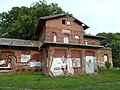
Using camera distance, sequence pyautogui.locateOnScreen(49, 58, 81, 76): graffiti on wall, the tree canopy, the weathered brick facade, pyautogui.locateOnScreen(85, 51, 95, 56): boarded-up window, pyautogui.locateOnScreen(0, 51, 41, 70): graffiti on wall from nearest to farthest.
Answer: pyautogui.locateOnScreen(49, 58, 81, 76): graffiti on wall → the weathered brick facade → pyautogui.locateOnScreen(85, 51, 95, 56): boarded-up window → pyautogui.locateOnScreen(0, 51, 41, 70): graffiti on wall → the tree canopy

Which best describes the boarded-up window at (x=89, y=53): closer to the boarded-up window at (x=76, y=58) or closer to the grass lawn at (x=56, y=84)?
the boarded-up window at (x=76, y=58)

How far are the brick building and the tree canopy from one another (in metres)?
6.80

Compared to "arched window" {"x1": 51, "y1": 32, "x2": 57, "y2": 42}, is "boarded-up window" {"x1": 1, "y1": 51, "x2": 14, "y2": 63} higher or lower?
lower

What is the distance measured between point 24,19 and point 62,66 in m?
19.9

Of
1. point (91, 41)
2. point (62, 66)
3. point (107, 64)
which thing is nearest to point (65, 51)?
point (62, 66)

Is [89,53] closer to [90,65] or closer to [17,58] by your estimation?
[90,65]

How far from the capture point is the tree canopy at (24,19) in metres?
39.6

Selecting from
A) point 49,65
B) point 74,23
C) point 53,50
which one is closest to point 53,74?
point 49,65

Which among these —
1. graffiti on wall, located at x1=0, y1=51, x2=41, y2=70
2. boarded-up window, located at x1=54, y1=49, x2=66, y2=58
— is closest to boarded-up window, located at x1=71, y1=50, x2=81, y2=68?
boarded-up window, located at x1=54, y1=49, x2=66, y2=58

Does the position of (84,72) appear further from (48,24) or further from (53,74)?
(48,24)

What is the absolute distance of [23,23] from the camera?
39.6m

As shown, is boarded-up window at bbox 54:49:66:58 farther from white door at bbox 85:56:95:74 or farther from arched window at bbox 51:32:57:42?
arched window at bbox 51:32:57:42

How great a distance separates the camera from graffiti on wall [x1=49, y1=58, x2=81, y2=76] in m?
22.1

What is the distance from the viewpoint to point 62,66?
22625 mm
